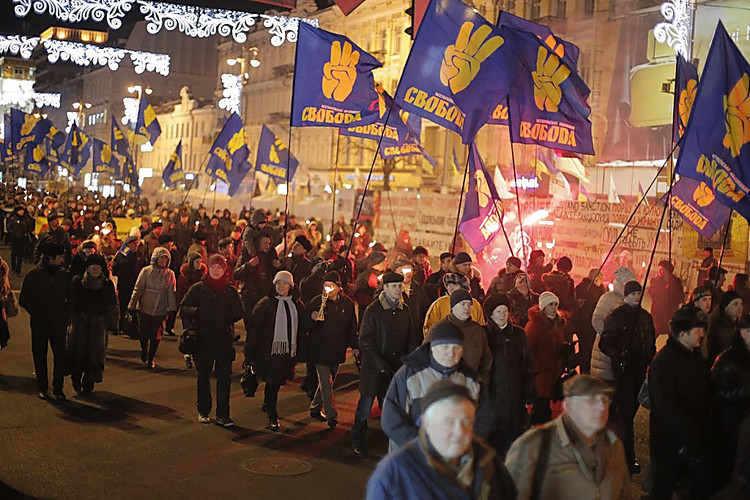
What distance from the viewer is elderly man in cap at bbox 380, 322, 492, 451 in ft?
17.2

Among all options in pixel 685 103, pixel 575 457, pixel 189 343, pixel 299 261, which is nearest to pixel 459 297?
pixel 575 457

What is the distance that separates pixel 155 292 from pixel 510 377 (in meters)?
6.33

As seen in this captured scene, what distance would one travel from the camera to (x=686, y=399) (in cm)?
612

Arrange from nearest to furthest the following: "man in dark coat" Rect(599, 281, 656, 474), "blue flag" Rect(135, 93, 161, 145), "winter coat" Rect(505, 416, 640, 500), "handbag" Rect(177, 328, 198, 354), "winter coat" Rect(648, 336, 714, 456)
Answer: "winter coat" Rect(505, 416, 640, 500)
"winter coat" Rect(648, 336, 714, 456)
"man in dark coat" Rect(599, 281, 656, 474)
"handbag" Rect(177, 328, 198, 354)
"blue flag" Rect(135, 93, 161, 145)

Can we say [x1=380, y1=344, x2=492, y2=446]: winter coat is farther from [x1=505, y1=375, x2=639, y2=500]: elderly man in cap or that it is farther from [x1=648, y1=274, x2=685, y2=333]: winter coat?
[x1=648, y1=274, x2=685, y2=333]: winter coat

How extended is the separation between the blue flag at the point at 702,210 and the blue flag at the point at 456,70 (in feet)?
10.3

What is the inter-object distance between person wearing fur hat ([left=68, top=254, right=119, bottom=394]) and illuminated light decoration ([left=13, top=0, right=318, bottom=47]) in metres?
10.2

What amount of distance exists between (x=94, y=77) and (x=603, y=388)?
107179 mm

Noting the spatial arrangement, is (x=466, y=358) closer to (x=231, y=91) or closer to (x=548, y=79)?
(x=548, y=79)

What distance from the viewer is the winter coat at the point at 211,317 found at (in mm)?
9062

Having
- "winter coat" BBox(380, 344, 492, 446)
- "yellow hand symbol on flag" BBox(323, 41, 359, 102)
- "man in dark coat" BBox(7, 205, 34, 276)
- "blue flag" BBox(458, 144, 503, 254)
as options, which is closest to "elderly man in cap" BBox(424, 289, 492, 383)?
"winter coat" BBox(380, 344, 492, 446)

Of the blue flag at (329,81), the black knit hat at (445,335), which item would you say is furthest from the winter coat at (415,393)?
the blue flag at (329,81)

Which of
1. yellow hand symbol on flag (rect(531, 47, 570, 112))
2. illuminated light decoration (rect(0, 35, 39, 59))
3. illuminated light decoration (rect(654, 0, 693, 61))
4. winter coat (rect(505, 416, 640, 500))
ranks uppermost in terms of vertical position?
illuminated light decoration (rect(654, 0, 693, 61))

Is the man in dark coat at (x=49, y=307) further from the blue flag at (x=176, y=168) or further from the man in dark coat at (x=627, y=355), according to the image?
the blue flag at (x=176, y=168)
